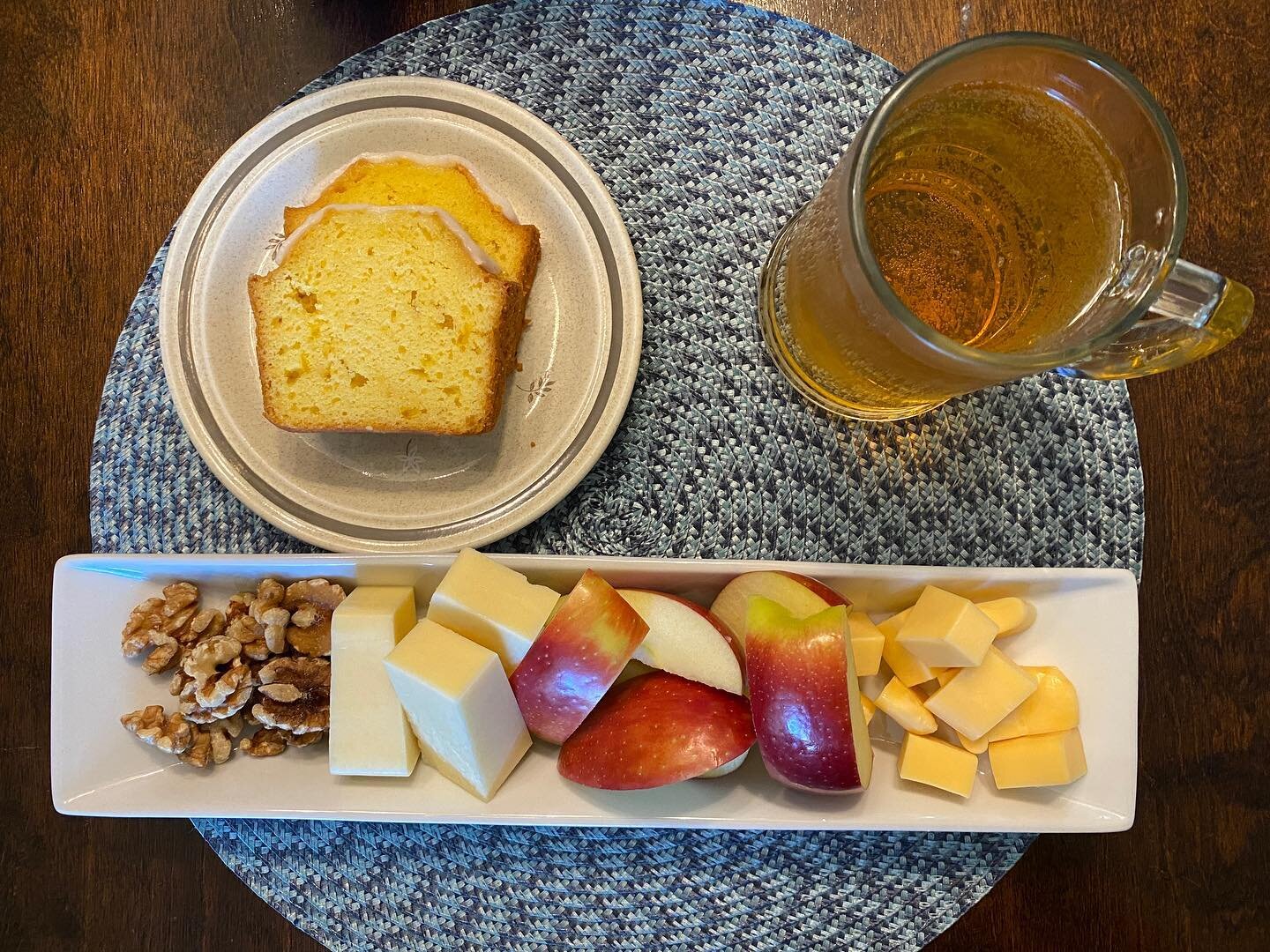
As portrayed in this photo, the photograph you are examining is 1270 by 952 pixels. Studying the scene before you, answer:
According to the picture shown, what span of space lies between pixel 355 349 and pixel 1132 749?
0.86 meters

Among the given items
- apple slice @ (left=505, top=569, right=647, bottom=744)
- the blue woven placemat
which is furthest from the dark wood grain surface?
apple slice @ (left=505, top=569, right=647, bottom=744)

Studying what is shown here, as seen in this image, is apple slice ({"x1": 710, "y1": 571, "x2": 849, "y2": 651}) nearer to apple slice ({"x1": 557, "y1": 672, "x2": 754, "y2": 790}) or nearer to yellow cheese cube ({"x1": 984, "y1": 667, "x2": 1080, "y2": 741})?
apple slice ({"x1": 557, "y1": 672, "x2": 754, "y2": 790})

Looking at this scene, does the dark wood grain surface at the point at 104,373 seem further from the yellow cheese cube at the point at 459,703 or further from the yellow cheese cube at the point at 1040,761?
the yellow cheese cube at the point at 459,703

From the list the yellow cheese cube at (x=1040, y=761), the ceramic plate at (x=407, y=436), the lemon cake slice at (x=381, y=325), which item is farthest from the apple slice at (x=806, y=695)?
the lemon cake slice at (x=381, y=325)

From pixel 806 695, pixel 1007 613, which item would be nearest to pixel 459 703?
pixel 806 695

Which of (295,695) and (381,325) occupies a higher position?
(381,325)

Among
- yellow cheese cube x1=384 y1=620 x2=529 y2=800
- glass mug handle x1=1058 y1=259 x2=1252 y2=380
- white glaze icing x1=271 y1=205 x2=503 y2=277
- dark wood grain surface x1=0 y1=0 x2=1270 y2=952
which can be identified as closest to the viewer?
glass mug handle x1=1058 y1=259 x2=1252 y2=380

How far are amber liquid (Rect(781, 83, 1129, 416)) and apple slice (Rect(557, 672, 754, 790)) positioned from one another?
1.11ft

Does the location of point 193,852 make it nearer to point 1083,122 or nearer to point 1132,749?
point 1132,749

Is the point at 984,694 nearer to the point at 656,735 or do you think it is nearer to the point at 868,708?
the point at 868,708

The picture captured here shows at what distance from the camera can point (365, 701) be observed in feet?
2.60

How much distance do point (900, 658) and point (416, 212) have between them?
25.6 inches

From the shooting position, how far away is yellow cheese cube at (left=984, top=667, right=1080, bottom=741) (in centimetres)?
82

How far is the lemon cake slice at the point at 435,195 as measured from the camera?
35.1 inches
